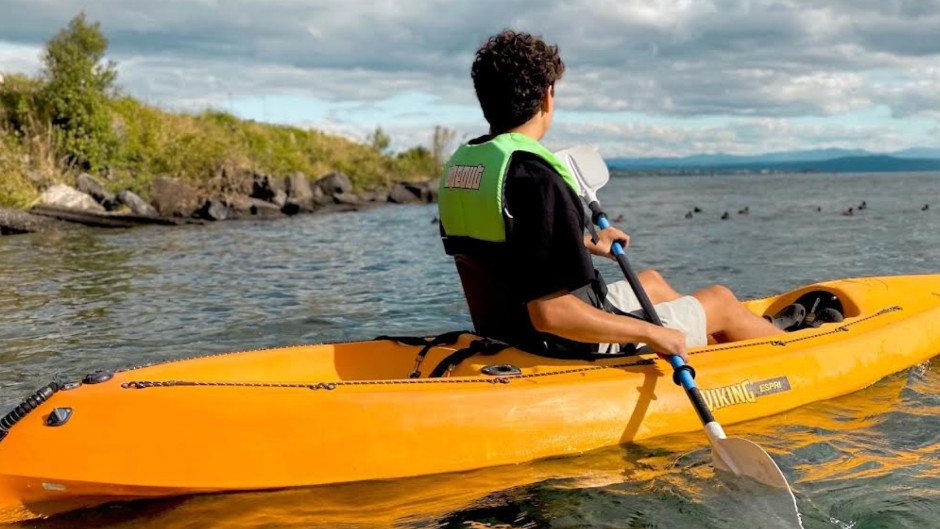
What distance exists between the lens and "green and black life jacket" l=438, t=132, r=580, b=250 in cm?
365

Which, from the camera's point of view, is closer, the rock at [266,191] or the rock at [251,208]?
the rock at [251,208]

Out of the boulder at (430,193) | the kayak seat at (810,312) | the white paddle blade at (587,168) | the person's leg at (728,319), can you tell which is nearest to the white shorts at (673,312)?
the person's leg at (728,319)

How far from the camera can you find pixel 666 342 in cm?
402

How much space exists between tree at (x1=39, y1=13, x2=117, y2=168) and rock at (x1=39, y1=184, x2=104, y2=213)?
2.59 m

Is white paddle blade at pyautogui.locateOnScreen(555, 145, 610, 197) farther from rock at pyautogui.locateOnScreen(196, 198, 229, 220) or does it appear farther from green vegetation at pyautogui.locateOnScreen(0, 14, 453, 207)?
rock at pyautogui.locateOnScreen(196, 198, 229, 220)

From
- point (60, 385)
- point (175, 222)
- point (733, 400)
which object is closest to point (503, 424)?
point (733, 400)

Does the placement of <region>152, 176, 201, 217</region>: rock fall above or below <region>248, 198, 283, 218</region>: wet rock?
above

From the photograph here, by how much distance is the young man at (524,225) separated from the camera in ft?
11.8

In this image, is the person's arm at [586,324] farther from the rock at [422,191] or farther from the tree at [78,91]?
the rock at [422,191]

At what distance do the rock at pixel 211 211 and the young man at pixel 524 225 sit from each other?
63.2ft

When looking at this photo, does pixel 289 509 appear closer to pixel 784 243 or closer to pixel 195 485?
pixel 195 485

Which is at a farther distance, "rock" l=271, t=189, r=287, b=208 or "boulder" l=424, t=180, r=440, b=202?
"boulder" l=424, t=180, r=440, b=202

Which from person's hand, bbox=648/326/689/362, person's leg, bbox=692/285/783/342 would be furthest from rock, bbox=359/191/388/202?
person's hand, bbox=648/326/689/362

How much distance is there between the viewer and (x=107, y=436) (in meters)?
3.51
